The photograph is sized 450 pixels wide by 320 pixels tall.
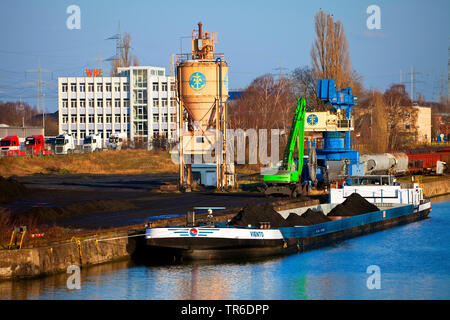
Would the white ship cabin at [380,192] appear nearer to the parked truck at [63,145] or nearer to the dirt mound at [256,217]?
the dirt mound at [256,217]

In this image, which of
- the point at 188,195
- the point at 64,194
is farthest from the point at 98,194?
the point at 188,195

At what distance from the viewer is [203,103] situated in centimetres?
5153

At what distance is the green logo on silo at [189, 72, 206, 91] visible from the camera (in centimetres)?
5106

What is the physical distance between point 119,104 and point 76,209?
307 ft

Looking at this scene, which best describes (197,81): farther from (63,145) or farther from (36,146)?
(63,145)

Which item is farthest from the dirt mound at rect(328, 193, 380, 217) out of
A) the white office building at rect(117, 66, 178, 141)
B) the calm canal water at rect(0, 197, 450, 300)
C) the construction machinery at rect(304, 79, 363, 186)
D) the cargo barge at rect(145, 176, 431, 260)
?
the white office building at rect(117, 66, 178, 141)

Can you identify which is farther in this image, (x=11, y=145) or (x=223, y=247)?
(x=11, y=145)

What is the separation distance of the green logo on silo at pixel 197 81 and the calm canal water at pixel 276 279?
20.6 metres

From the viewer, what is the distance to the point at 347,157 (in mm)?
56000

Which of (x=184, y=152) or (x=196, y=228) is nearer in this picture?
(x=196, y=228)

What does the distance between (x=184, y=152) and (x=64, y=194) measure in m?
8.79

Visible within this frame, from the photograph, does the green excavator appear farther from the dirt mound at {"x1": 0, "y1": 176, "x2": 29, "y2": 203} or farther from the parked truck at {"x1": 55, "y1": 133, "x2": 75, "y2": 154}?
the parked truck at {"x1": 55, "y1": 133, "x2": 75, "y2": 154}

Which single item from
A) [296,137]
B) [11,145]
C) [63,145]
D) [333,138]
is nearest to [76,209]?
[296,137]
